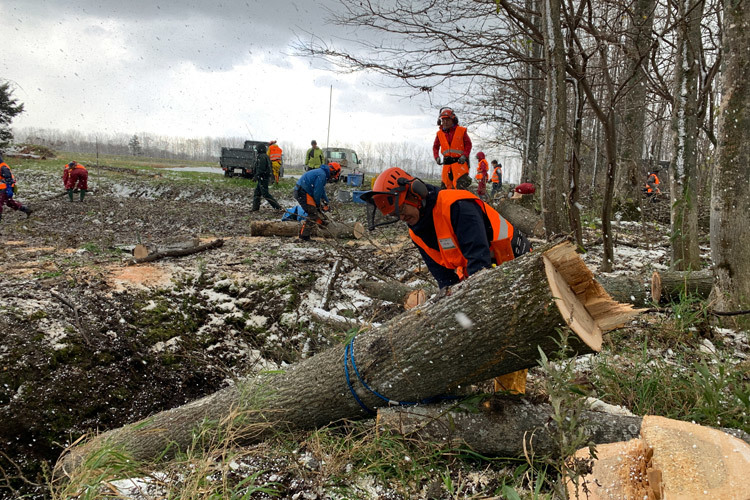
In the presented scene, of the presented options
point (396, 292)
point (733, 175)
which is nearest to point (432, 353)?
point (396, 292)

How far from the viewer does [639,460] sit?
1.48m

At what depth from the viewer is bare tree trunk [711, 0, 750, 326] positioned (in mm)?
3083

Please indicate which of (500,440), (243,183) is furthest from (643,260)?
(243,183)

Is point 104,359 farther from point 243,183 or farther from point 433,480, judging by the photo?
point 243,183

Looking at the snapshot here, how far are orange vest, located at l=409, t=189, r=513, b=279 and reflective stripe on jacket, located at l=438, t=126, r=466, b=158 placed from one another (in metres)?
4.14

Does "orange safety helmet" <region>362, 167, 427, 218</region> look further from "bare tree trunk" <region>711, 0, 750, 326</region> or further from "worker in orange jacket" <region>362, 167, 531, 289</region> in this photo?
"bare tree trunk" <region>711, 0, 750, 326</region>

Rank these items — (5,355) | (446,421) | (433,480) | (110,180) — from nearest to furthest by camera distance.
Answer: (433,480) → (446,421) → (5,355) → (110,180)

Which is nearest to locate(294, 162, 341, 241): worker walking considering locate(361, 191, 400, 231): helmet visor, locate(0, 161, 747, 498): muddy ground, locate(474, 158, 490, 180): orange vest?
locate(0, 161, 747, 498): muddy ground

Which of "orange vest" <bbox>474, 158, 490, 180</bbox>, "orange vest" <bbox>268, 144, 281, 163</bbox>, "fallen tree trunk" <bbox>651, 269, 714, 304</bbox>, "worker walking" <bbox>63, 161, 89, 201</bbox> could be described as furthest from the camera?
"orange vest" <bbox>474, 158, 490, 180</bbox>

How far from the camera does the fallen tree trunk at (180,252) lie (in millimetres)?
6001

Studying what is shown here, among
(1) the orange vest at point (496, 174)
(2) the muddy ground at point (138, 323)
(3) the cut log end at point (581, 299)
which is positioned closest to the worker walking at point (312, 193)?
(2) the muddy ground at point (138, 323)

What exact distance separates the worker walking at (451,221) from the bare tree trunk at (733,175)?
185cm

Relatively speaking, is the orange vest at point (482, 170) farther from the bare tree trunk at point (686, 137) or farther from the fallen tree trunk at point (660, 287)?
the fallen tree trunk at point (660, 287)

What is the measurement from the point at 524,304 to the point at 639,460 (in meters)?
0.66
